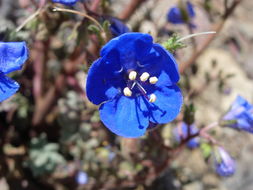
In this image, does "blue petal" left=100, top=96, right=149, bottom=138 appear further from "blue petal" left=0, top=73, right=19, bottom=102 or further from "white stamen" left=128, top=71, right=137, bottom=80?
"blue petal" left=0, top=73, right=19, bottom=102

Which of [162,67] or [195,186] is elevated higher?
[162,67]

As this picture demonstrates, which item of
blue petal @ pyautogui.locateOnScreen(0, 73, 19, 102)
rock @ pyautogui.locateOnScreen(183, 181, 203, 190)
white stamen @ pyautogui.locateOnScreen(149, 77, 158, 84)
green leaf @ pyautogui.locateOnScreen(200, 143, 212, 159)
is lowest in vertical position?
rock @ pyautogui.locateOnScreen(183, 181, 203, 190)

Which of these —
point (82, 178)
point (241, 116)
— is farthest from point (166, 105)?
point (82, 178)

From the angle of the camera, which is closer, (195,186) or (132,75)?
(132,75)

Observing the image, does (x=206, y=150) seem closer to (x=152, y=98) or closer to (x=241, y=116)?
(x=241, y=116)

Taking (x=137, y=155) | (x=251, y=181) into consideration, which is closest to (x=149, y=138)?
(x=137, y=155)

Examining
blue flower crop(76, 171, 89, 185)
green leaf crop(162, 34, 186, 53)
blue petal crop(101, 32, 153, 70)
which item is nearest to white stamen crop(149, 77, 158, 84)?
blue petal crop(101, 32, 153, 70)

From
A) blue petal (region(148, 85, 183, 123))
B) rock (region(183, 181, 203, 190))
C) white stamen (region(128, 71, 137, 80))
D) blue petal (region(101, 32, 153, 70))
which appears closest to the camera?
blue petal (region(101, 32, 153, 70))
